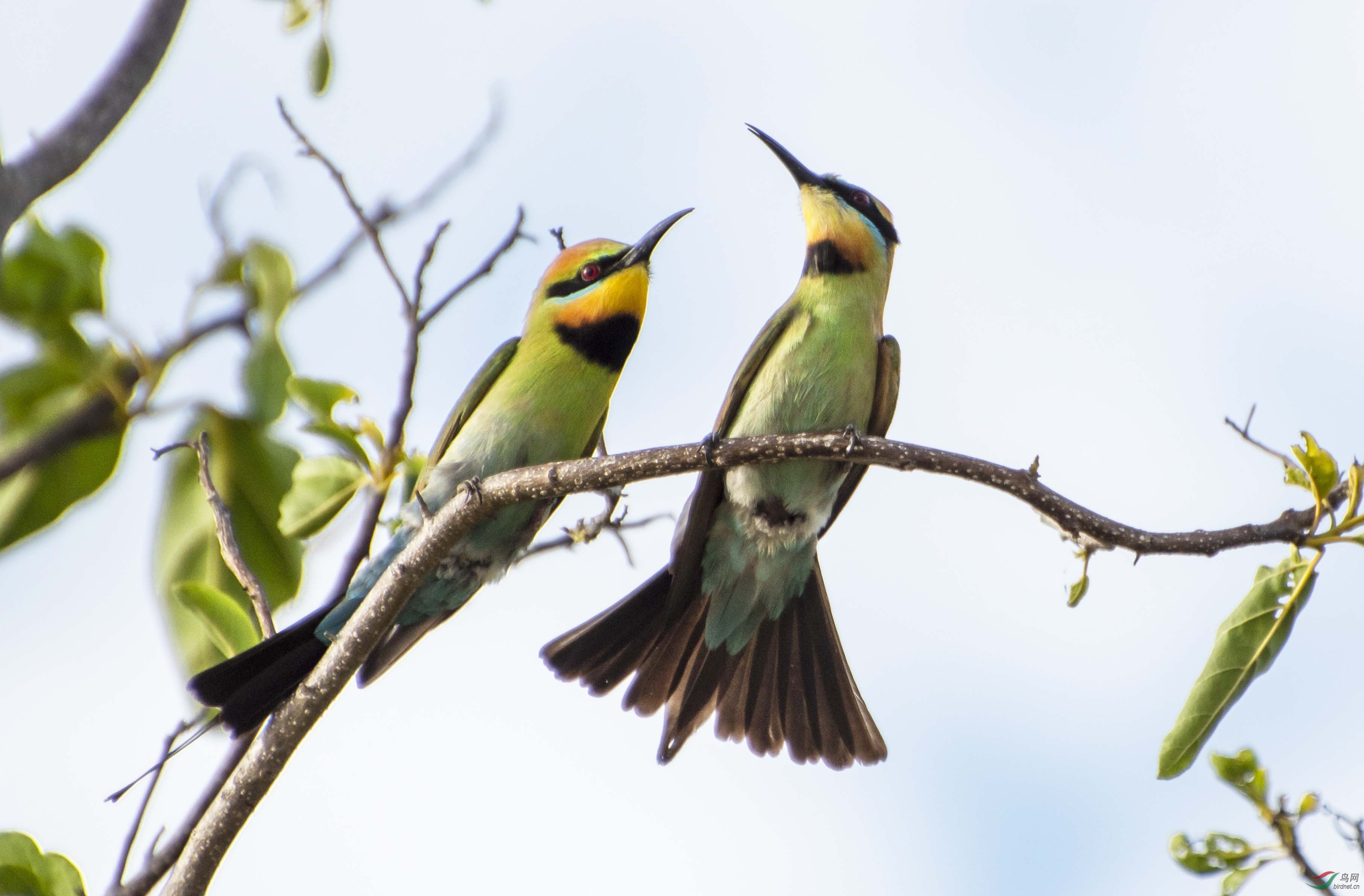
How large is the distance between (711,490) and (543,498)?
3.44 ft

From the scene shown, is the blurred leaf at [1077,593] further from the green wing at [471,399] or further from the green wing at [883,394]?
the green wing at [471,399]

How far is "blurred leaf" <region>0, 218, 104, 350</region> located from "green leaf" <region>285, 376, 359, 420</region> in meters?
0.85

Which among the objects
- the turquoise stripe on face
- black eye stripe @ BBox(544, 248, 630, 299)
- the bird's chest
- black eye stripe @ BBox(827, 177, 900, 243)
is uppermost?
black eye stripe @ BBox(827, 177, 900, 243)

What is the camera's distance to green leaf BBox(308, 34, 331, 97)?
2.41m

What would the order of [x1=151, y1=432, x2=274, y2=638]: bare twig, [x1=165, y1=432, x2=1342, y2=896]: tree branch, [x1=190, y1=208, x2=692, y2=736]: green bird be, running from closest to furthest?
[x1=165, y1=432, x2=1342, y2=896]: tree branch, [x1=151, y1=432, x2=274, y2=638]: bare twig, [x1=190, y1=208, x2=692, y2=736]: green bird

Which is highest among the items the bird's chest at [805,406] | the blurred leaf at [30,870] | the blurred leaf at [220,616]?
the bird's chest at [805,406]

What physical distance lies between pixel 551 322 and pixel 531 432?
49 centimetres

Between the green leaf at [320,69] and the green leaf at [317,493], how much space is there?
0.97 metres

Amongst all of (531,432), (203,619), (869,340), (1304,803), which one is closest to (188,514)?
(203,619)

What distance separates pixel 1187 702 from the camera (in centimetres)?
256

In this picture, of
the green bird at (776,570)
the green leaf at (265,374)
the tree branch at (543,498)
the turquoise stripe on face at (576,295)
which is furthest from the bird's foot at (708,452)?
the turquoise stripe on face at (576,295)

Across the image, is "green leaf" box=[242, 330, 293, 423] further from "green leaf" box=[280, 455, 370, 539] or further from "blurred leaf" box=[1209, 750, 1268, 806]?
"blurred leaf" box=[1209, 750, 1268, 806]

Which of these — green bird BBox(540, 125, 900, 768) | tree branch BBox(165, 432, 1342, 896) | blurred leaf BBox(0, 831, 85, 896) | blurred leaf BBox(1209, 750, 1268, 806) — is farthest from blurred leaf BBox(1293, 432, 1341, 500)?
blurred leaf BBox(0, 831, 85, 896)

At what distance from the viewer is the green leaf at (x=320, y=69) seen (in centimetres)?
241
